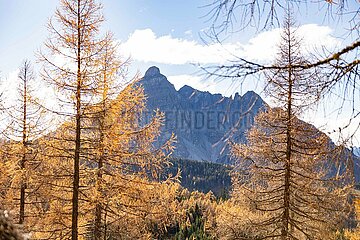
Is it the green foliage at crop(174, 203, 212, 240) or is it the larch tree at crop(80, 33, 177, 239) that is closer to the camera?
the larch tree at crop(80, 33, 177, 239)

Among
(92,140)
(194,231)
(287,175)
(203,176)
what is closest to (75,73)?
(92,140)

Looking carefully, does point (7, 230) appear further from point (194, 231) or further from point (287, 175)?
point (194, 231)

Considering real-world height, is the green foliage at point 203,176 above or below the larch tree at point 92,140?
below

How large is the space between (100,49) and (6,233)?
19.7 feet

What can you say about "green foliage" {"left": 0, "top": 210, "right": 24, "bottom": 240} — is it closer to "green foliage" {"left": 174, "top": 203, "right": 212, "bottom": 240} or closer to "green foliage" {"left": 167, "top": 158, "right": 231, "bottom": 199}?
"green foliage" {"left": 174, "top": 203, "right": 212, "bottom": 240}

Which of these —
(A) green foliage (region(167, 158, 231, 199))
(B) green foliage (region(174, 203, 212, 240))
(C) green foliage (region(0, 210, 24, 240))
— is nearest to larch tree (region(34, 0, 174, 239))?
(C) green foliage (region(0, 210, 24, 240))

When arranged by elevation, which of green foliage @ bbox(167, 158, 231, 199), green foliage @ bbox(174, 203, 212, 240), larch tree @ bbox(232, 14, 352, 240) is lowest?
green foliage @ bbox(167, 158, 231, 199)

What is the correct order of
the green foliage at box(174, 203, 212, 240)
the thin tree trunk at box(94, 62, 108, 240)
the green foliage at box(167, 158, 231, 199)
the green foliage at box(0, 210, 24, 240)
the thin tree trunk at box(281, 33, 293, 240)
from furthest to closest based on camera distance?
1. the green foliage at box(167, 158, 231, 199)
2. the green foliage at box(174, 203, 212, 240)
3. the thin tree trunk at box(94, 62, 108, 240)
4. the thin tree trunk at box(281, 33, 293, 240)
5. the green foliage at box(0, 210, 24, 240)

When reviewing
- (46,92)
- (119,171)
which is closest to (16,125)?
(46,92)

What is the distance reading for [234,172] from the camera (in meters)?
7.76

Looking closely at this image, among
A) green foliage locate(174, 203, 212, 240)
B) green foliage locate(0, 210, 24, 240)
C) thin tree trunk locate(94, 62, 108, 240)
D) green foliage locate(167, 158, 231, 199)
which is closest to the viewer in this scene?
green foliage locate(0, 210, 24, 240)

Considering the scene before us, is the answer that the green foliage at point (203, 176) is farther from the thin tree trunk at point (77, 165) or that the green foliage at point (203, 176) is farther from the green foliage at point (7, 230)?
the green foliage at point (7, 230)

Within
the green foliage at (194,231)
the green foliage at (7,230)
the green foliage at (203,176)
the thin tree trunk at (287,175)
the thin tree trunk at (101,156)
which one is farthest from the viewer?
the green foliage at (203,176)

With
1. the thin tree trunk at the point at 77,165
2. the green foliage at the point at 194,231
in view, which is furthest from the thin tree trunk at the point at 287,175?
the green foliage at the point at 194,231
